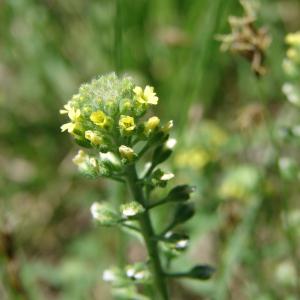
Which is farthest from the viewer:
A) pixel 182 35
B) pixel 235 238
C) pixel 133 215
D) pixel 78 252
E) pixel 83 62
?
pixel 83 62

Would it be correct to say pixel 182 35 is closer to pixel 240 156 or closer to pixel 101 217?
pixel 240 156

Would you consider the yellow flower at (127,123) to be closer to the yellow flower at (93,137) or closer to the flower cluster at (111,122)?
the flower cluster at (111,122)

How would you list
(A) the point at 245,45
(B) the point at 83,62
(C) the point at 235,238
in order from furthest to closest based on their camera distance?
1. (B) the point at 83,62
2. (C) the point at 235,238
3. (A) the point at 245,45

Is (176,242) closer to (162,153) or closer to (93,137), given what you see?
(162,153)

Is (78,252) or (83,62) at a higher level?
(83,62)

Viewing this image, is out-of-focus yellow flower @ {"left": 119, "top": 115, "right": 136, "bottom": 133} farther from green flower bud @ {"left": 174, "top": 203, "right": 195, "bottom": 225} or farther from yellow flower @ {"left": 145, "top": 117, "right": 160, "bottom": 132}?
green flower bud @ {"left": 174, "top": 203, "right": 195, "bottom": 225}

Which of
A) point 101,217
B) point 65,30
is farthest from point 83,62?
point 101,217

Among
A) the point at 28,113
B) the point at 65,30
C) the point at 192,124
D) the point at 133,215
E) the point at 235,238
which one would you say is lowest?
the point at 133,215

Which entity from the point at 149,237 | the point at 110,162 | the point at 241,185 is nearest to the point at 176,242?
the point at 149,237

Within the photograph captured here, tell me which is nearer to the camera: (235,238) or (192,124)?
(235,238)
